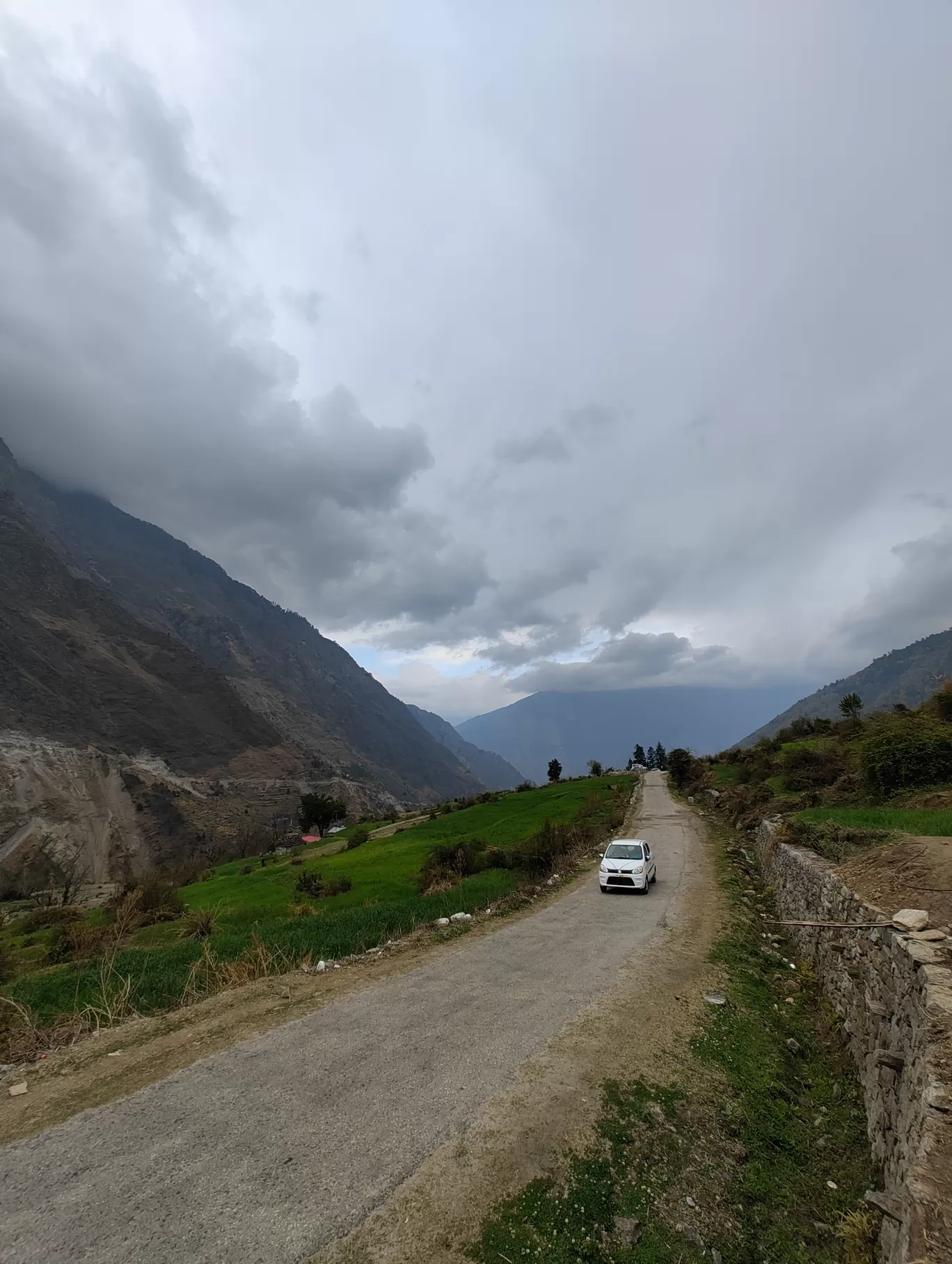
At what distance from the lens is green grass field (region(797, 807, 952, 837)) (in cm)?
1421

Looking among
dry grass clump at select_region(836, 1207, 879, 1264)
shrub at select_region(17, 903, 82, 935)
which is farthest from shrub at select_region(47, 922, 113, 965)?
dry grass clump at select_region(836, 1207, 879, 1264)

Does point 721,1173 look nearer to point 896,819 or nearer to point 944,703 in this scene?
point 896,819

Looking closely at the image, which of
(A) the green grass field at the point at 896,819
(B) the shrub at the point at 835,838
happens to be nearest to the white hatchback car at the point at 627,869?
(B) the shrub at the point at 835,838

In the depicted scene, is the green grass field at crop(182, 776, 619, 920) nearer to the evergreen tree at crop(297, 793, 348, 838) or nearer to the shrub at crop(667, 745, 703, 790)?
the shrub at crop(667, 745, 703, 790)

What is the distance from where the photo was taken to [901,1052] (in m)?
7.15

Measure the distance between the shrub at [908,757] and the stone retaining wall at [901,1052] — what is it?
1225 cm

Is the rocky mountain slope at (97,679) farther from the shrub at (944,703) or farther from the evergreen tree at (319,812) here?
the shrub at (944,703)

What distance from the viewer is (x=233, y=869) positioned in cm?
5397

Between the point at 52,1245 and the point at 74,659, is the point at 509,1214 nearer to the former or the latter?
the point at 52,1245

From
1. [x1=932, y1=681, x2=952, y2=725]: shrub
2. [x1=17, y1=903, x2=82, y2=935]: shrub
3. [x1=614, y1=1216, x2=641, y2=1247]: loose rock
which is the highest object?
[x1=932, y1=681, x2=952, y2=725]: shrub

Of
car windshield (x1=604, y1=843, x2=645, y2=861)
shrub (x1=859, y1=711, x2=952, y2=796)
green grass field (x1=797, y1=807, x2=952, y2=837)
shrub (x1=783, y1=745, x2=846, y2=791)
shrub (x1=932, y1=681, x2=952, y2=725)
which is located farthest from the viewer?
shrub (x1=783, y1=745, x2=846, y2=791)

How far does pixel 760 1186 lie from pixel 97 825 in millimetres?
109209

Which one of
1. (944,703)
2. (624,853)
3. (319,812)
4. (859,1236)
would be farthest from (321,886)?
(319,812)

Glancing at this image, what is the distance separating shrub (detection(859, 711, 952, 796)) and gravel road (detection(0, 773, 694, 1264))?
16730mm
